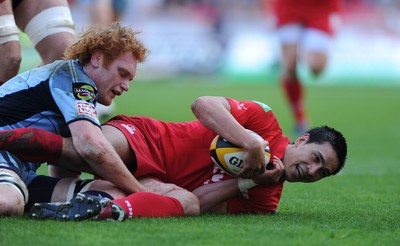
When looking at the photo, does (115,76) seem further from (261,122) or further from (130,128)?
(261,122)

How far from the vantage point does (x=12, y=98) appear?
513cm

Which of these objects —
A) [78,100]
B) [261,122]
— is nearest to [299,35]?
[261,122]

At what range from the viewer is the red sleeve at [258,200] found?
17.3 ft

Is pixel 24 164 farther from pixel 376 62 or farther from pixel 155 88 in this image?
pixel 376 62

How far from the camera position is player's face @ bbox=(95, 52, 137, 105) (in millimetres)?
5227

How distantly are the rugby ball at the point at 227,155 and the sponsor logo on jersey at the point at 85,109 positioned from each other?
771 mm

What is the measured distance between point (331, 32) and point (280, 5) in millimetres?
1078

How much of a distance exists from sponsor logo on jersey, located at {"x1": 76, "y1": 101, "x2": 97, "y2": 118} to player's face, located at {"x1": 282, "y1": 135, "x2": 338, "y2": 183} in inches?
49.6

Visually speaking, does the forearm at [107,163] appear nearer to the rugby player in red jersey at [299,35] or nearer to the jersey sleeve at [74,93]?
the jersey sleeve at [74,93]

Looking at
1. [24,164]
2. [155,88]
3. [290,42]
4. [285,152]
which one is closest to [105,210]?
[24,164]

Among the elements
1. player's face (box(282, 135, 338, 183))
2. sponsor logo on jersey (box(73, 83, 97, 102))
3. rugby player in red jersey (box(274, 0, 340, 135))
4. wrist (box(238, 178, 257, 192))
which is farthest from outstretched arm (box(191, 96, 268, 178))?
rugby player in red jersey (box(274, 0, 340, 135))

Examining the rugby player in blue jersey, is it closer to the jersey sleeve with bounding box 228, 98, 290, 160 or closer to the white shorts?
the jersey sleeve with bounding box 228, 98, 290, 160

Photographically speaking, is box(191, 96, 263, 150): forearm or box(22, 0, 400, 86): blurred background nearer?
box(191, 96, 263, 150): forearm

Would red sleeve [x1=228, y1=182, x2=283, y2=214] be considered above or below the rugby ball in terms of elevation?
below
